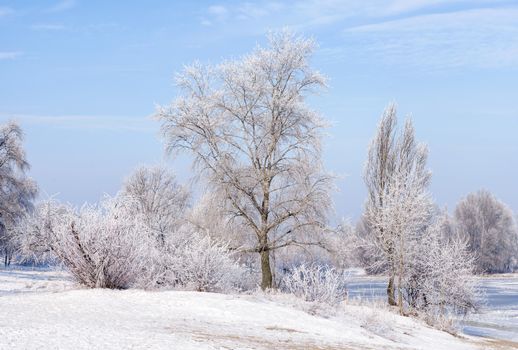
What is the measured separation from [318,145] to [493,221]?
62.4 metres

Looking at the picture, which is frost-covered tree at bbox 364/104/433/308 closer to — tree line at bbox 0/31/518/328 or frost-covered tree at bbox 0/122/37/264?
tree line at bbox 0/31/518/328

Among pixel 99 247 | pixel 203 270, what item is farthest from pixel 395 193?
pixel 99 247

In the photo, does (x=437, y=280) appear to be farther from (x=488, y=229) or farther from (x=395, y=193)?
(x=488, y=229)

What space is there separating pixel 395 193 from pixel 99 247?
62.0 feet

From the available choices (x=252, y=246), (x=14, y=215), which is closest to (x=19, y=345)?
(x=252, y=246)

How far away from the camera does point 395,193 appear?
30578 millimetres

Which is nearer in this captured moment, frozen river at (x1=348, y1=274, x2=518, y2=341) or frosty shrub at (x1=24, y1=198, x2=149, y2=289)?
Result: frosty shrub at (x1=24, y1=198, x2=149, y2=289)

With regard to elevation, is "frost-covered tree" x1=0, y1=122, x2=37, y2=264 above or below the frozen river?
above

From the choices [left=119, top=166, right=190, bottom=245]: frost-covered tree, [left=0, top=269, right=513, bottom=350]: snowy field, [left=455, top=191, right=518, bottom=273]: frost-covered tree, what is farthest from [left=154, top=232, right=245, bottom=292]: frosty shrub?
[left=455, top=191, right=518, bottom=273]: frost-covered tree

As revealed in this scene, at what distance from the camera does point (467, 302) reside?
30.5 meters

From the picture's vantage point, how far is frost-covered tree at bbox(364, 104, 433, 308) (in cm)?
3027

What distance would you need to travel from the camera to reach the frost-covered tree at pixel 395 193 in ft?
99.3

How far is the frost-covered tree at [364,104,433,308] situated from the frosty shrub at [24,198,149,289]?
16.5 m

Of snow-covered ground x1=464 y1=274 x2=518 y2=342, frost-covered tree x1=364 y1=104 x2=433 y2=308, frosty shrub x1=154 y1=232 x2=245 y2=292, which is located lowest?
snow-covered ground x1=464 y1=274 x2=518 y2=342
